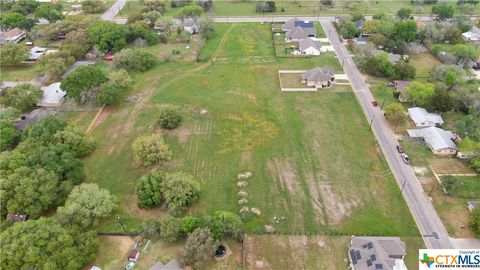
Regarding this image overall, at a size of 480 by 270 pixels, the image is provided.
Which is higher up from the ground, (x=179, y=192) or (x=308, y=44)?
(x=308, y=44)

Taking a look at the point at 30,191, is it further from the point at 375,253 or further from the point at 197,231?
the point at 375,253

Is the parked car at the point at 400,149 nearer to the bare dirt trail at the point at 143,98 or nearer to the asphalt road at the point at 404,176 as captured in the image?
the asphalt road at the point at 404,176

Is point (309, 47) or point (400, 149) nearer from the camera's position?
point (400, 149)

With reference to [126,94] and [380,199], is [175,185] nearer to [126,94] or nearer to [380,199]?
[380,199]

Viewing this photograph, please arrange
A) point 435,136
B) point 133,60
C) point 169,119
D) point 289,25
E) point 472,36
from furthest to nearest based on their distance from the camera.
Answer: point 289,25 → point 472,36 → point 133,60 → point 169,119 → point 435,136

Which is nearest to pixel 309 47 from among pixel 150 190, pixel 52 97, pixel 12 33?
pixel 150 190

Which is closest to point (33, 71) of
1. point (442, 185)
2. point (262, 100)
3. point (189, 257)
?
point (262, 100)

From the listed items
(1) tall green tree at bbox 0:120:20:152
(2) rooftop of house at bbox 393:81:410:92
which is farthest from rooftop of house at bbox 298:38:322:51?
(1) tall green tree at bbox 0:120:20:152
